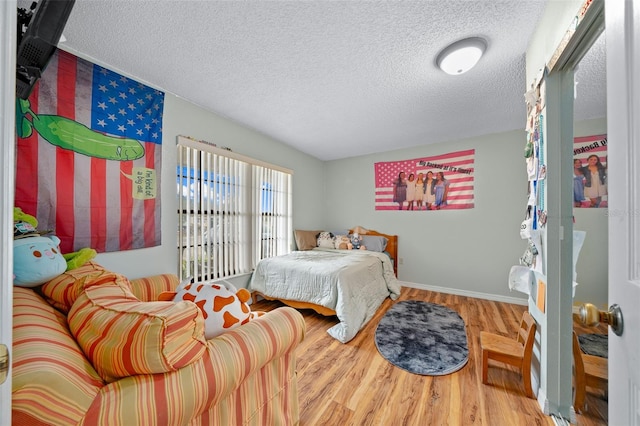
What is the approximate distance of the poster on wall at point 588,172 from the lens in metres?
0.84

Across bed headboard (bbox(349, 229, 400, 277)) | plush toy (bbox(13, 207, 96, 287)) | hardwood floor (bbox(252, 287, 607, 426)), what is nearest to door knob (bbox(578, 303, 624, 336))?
hardwood floor (bbox(252, 287, 607, 426))

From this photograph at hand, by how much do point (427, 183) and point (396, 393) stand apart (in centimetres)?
299

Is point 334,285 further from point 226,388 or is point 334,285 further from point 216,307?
point 226,388

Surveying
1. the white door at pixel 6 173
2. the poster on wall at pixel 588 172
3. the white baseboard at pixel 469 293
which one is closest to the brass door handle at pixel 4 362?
the white door at pixel 6 173

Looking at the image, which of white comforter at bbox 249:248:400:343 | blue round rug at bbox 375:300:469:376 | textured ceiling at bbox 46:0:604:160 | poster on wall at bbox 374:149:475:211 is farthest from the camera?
poster on wall at bbox 374:149:475:211

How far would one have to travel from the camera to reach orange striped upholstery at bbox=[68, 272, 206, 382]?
0.73m

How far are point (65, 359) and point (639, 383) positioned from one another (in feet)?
4.61

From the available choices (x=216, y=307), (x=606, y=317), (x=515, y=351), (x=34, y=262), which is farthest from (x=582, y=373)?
(x=34, y=262)

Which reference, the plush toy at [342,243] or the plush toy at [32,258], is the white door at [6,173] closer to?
the plush toy at [32,258]

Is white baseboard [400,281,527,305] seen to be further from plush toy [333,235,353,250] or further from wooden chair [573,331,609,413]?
wooden chair [573,331,609,413]

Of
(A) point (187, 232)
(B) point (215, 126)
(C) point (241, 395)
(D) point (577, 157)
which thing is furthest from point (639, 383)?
(B) point (215, 126)

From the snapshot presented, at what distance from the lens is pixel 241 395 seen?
3.35 ft

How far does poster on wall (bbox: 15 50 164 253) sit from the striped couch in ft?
2.49

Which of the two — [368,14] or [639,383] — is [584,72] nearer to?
[368,14]
